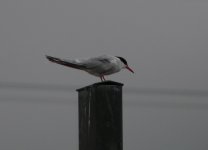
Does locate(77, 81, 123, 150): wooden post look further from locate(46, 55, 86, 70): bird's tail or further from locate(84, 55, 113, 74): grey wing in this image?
locate(84, 55, 113, 74): grey wing

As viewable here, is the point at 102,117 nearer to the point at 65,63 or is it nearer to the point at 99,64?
the point at 65,63

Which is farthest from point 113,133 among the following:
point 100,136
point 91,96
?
point 91,96

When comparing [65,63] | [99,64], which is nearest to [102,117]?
[65,63]

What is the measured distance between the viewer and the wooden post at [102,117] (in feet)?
13.0

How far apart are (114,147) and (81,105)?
1.58 ft

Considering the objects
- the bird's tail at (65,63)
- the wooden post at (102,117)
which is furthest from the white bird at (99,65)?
the wooden post at (102,117)

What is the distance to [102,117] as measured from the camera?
3.97 m

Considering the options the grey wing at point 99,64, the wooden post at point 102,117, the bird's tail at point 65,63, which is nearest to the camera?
the wooden post at point 102,117

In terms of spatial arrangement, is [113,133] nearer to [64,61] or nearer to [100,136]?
[100,136]

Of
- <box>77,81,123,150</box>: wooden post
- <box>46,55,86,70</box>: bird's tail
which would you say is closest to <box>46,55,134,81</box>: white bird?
<box>46,55,86,70</box>: bird's tail

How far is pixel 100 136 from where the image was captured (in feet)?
13.0

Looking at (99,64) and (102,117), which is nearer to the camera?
(102,117)

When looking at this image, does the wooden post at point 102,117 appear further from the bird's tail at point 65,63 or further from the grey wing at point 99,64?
the grey wing at point 99,64

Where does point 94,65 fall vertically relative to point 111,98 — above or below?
above
